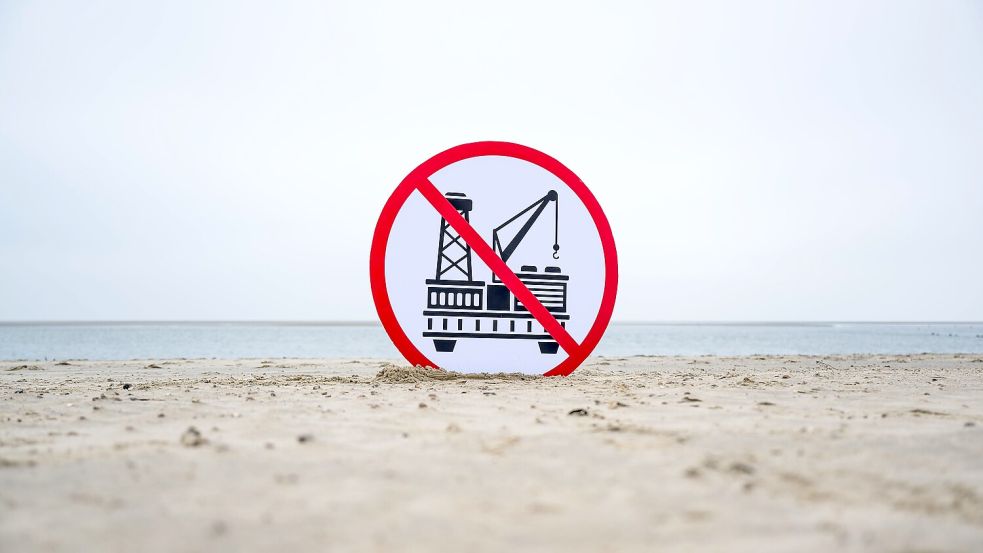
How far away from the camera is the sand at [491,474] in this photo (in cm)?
189

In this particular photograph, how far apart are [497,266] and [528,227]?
0.54 meters

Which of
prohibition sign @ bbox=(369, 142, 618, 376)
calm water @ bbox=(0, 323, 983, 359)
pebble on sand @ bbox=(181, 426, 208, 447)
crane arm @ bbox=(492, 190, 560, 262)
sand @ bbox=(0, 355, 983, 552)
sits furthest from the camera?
calm water @ bbox=(0, 323, 983, 359)

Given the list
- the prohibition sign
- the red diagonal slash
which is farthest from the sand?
the red diagonal slash

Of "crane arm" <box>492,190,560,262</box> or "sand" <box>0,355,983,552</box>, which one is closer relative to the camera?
"sand" <box>0,355,983,552</box>

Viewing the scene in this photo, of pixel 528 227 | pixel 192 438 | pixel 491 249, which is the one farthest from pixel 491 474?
pixel 528 227

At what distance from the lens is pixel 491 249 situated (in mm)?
6238

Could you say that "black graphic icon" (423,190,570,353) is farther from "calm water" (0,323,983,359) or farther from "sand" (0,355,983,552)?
"calm water" (0,323,983,359)

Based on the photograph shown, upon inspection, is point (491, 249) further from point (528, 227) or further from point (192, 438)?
point (192, 438)

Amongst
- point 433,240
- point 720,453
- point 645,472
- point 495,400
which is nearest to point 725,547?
point 645,472

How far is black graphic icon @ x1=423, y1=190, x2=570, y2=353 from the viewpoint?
6230mm

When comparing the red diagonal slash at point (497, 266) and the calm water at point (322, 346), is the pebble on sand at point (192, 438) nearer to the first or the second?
the red diagonal slash at point (497, 266)

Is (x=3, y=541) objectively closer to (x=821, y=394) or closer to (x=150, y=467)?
(x=150, y=467)

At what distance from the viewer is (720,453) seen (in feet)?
9.11

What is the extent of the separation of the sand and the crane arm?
2.03m
